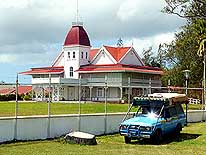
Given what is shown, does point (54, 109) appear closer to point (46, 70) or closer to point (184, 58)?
point (184, 58)

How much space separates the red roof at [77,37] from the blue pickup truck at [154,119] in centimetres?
5544

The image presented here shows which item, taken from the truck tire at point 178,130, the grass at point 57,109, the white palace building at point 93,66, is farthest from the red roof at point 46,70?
the truck tire at point 178,130

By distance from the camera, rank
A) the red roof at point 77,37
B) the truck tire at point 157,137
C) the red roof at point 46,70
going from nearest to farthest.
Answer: the truck tire at point 157,137
the red roof at point 77,37
the red roof at point 46,70

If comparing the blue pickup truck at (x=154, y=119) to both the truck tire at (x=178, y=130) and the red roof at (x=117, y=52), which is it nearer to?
the truck tire at (x=178, y=130)

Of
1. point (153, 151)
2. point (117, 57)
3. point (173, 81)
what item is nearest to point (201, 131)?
point (153, 151)

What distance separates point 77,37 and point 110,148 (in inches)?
2392

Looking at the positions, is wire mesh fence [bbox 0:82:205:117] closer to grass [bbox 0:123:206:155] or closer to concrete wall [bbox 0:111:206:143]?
concrete wall [bbox 0:111:206:143]

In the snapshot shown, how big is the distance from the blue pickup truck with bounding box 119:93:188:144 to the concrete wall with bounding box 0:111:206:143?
1.40m

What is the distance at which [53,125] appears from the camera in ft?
69.5

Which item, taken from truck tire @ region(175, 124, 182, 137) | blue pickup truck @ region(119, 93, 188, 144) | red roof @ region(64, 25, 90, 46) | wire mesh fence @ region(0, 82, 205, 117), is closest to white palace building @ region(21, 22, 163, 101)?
red roof @ region(64, 25, 90, 46)

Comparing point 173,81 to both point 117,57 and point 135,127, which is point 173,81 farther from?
point 135,127

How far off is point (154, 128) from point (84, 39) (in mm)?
60168

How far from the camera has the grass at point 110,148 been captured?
1675 centimetres

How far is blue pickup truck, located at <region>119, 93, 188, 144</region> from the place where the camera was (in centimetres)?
1973
